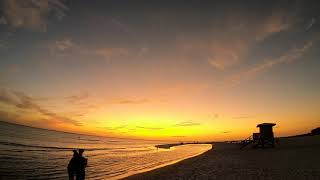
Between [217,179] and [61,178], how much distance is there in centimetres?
1175

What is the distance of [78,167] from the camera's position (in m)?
13.2

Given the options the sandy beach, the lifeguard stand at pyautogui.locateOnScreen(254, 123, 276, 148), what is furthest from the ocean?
the lifeguard stand at pyautogui.locateOnScreen(254, 123, 276, 148)

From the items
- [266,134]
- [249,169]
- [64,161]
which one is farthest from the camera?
[266,134]

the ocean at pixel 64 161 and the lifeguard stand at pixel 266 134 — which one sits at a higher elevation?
the lifeguard stand at pixel 266 134

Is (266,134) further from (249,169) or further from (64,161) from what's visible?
(64,161)

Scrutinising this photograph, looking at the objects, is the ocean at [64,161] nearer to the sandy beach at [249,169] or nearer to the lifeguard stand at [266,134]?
the sandy beach at [249,169]

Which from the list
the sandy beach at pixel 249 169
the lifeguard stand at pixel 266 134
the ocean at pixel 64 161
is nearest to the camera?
the sandy beach at pixel 249 169

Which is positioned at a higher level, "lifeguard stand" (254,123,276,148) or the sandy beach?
"lifeguard stand" (254,123,276,148)

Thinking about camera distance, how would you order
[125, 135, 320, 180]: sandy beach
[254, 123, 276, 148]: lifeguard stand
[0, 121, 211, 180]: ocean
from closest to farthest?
[125, 135, 320, 180]: sandy beach
[0, 121, 211, 180]: ocean
[254, 123, 276, 148]: lifeguard stand

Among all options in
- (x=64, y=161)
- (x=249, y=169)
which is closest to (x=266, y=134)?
(x=249, y=169)

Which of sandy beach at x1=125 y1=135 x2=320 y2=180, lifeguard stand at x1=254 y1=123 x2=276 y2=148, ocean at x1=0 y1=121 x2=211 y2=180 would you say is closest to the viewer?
sandy beach at x1=125 y1=135 x2=320 y2=180

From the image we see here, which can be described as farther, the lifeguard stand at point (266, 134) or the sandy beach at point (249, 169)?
the lifeguard stand at point (266, 134)

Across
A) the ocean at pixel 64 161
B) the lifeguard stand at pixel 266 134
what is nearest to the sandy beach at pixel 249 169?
the ocean at pixel 64 161

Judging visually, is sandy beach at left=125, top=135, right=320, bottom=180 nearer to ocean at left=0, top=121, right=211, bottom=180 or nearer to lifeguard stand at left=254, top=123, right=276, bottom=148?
ocean at left=0, top=121, right=211, bottom=180
